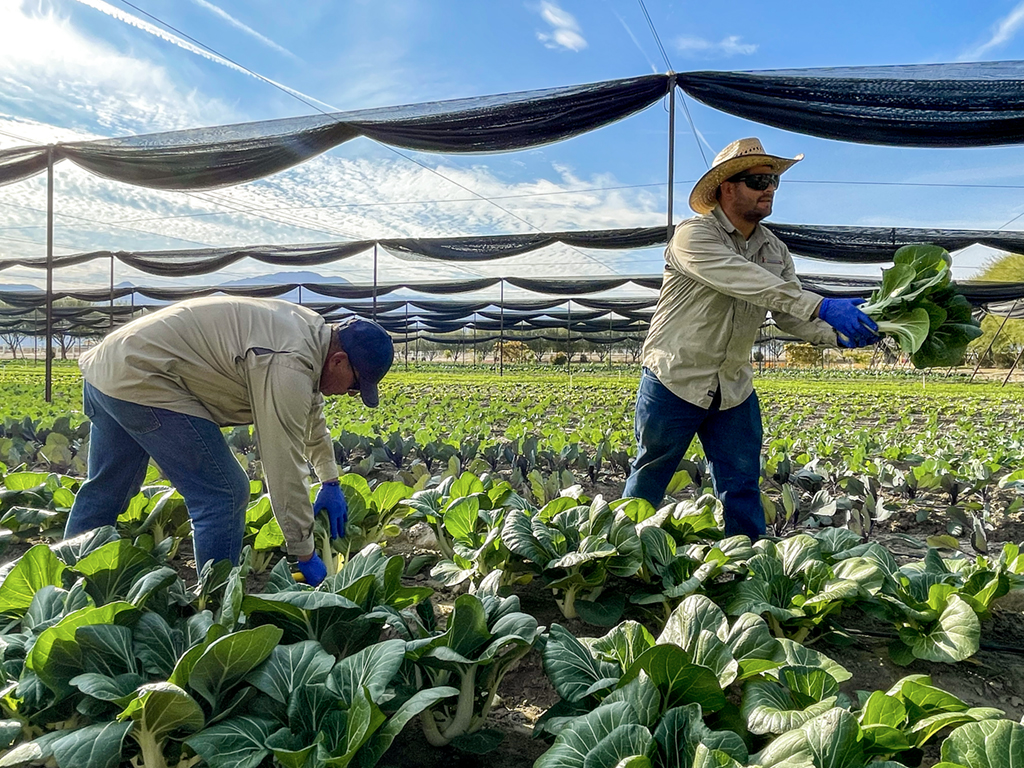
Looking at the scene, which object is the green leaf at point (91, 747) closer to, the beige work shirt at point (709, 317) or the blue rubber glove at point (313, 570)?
the blue rubber glove at point (313, 570)

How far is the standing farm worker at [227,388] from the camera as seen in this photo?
1926mm

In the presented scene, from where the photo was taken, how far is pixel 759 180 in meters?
2.49

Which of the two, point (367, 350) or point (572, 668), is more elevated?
point (367, 350)

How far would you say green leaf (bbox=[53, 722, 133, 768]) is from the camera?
116 centimetres

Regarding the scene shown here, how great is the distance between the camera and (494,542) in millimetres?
2166

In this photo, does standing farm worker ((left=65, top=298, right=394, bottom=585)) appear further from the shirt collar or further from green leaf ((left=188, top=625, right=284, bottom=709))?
the shirt collar

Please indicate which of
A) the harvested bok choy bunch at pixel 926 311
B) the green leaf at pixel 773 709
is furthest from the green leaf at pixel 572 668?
the harvested bok choy bunch at pixel 926 311

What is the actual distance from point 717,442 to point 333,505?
1542 mm

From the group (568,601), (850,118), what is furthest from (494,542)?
(850,118)

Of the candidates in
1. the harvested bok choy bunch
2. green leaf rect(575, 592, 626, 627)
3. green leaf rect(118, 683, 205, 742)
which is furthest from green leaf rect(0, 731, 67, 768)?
the harvested bok choy bunch

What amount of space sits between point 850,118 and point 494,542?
3277mm

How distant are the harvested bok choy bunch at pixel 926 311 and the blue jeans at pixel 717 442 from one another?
619mm

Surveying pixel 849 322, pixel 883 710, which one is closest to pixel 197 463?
pixel 883 710

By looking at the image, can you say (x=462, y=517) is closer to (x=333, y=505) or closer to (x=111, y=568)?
(x=333, y=505)
